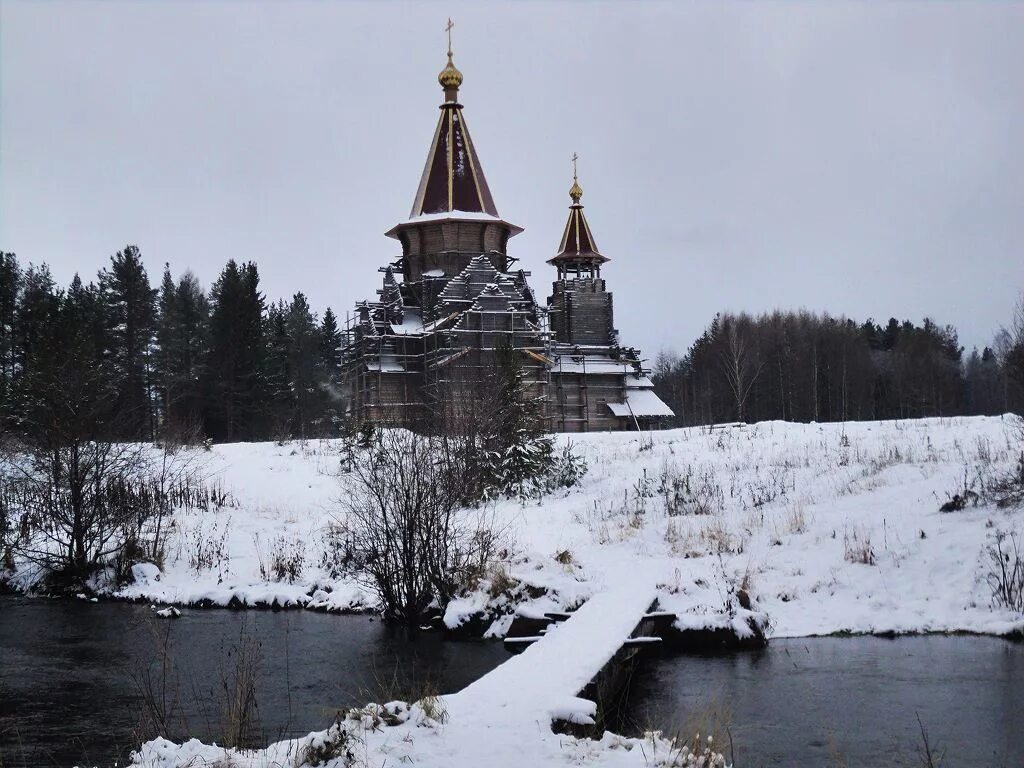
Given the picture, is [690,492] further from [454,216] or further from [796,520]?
[454,216]

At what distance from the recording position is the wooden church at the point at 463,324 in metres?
39.8

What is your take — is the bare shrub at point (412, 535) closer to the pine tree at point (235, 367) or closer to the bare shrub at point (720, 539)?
the bare shrub at point (720, 539)

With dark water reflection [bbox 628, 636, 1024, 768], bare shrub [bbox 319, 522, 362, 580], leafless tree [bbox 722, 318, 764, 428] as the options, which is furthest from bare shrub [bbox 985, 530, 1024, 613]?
leafless tree [bbox 722, 318, 764, 428]

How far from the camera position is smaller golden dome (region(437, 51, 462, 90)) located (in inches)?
1716

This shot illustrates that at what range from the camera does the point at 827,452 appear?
66.7ft

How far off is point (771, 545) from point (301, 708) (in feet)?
27.8

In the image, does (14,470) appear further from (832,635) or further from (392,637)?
(832,635)

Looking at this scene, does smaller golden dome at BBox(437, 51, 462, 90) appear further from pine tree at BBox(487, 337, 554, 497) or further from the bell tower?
pine tree at BBox(487, 337, 554, 497)

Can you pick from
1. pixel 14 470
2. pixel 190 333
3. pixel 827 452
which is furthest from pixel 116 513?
pixel 190 333

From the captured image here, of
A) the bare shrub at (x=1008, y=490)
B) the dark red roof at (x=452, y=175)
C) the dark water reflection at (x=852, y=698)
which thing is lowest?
the dark water reflection at (x=852, y=698)

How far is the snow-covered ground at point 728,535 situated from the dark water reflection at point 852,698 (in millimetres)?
957

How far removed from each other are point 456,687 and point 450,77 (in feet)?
129

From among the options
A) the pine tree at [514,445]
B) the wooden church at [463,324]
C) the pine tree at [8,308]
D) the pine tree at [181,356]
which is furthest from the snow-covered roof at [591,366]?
the pine tree at [8,308]

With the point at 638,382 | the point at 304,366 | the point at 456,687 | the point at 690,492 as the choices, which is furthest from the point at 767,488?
the point at 304,366
